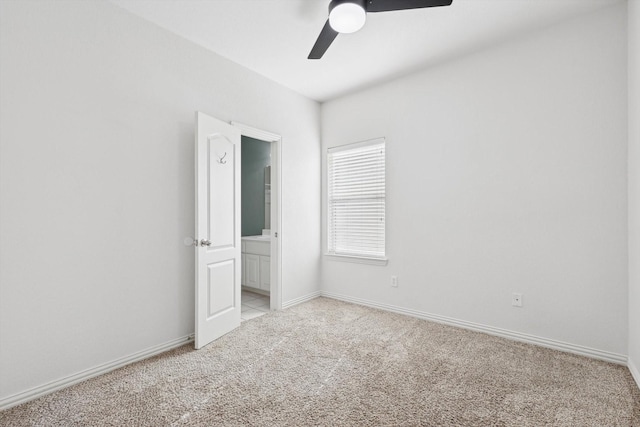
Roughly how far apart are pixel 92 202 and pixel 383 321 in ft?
9.23

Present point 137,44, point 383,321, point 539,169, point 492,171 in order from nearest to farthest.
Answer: point 137,44 < point 539,169 < point 492,171 < point 383,321

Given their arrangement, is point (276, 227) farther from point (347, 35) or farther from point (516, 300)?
point (516, 300)

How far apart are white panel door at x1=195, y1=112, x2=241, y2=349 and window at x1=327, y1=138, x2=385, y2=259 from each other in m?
1.47

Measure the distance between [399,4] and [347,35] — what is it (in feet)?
2.90

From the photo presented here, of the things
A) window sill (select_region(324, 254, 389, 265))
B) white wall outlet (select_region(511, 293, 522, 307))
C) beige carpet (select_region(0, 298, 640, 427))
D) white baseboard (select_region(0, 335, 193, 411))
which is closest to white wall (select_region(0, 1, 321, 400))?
white baseboard (select_region(0, 335, 193, 411))

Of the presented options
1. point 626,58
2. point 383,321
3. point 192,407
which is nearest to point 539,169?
point 626,58

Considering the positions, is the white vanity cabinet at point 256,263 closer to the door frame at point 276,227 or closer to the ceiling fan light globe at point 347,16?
the door frame at point 276,227

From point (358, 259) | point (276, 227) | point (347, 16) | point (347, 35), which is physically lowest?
point (358, 259)

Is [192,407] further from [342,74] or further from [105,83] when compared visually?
[342,74]

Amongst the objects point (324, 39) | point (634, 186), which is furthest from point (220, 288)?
point (634, 186)

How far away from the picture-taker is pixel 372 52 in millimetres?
2965

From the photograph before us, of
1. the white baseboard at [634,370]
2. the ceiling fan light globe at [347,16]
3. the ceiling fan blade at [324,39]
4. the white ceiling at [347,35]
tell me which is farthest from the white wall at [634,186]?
the ceiling fan blade at [324,39]

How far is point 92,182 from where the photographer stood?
86.9 inches

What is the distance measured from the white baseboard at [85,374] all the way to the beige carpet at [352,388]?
0.18 feet
